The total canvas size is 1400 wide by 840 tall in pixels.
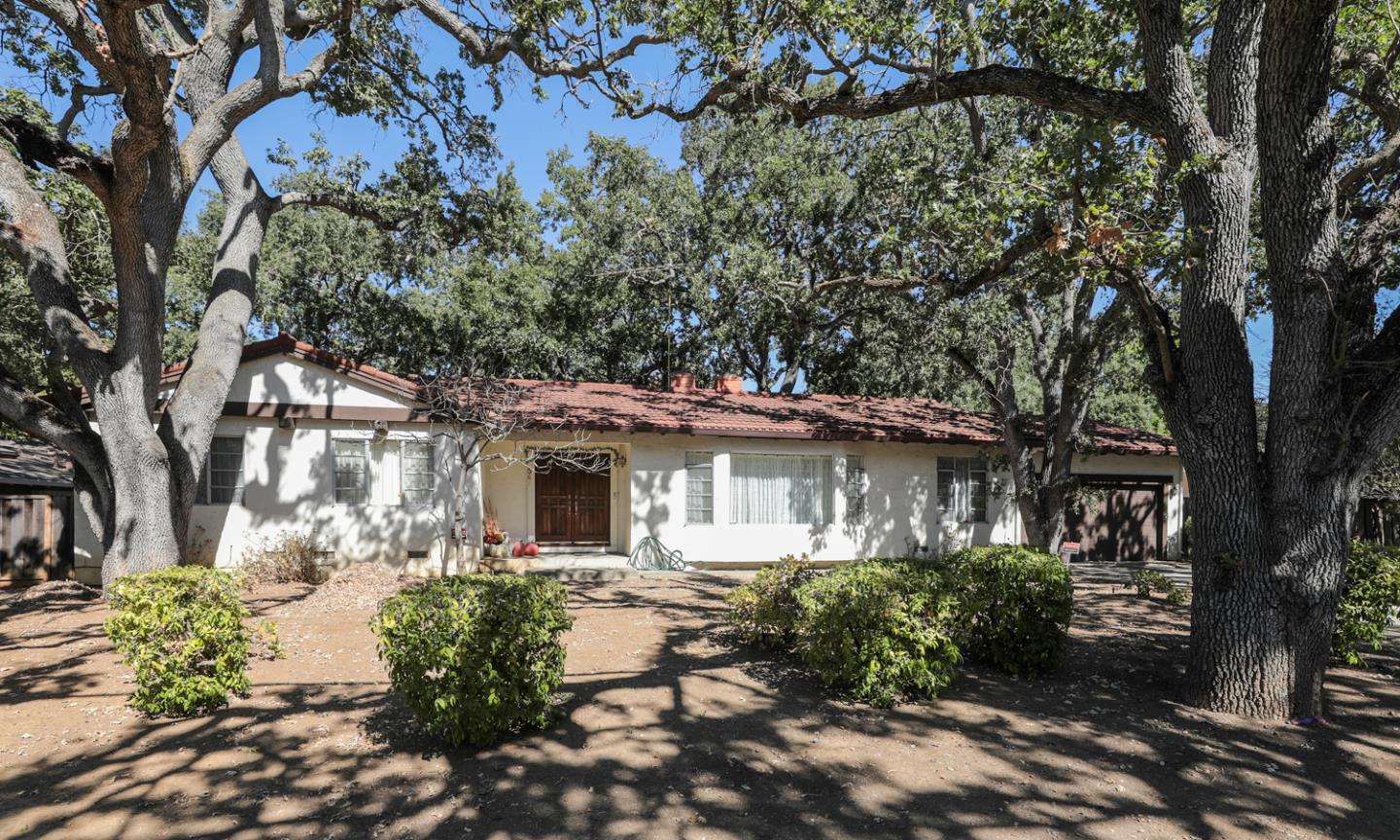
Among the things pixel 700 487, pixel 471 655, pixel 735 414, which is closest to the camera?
pixel 471 655

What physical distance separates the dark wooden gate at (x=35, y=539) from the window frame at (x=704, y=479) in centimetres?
1089

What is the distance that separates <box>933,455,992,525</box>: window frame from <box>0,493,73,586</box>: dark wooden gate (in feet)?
54.6

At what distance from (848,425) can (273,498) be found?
1084 cm

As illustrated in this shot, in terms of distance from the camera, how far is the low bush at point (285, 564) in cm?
1201

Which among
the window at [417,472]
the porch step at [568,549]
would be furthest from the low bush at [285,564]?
the porch step at [568,549]

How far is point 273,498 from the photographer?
12695 mm

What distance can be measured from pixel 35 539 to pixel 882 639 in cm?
1471

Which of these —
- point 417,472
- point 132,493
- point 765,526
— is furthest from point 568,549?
point 132,493

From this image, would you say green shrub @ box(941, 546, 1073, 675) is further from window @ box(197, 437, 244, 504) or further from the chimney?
the chimney

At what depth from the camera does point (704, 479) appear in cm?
1484

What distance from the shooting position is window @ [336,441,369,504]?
13.1 m

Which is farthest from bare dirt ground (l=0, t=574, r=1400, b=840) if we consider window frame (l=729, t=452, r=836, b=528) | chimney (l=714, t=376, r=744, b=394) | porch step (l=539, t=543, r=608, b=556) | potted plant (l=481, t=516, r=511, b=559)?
chimney (l=714, t=376, r=744, b=394)

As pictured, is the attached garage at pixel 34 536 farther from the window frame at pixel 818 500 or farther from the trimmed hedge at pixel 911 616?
the trimmed hedge at pixel 911 616

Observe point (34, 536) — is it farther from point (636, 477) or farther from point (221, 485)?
point (636, 477)
